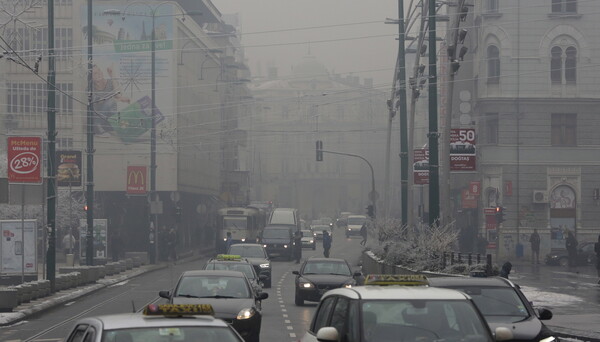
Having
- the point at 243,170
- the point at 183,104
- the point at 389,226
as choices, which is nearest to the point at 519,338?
the point at 389,226

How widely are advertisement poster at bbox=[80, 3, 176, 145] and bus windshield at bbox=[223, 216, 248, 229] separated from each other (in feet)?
53.7

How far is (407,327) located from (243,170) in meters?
122

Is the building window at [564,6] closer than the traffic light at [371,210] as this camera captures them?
No

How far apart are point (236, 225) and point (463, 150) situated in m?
40.5

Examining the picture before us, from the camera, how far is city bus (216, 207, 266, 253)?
238ft

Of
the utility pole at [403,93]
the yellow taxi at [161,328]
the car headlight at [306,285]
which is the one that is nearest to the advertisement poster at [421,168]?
the utility pole at [403,93]

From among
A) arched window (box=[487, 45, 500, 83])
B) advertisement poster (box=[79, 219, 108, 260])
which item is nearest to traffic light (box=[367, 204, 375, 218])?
arched window (box=[487, 45, 500, 83])

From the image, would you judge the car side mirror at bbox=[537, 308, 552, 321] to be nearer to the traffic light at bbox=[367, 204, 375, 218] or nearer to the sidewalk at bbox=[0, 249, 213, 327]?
the sidewalk at bbox=[0, 249, 213, 327]

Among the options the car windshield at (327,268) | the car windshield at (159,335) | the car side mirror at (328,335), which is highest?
the car windshield at (159,335)

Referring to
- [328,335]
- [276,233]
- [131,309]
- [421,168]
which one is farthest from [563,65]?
[328,335]

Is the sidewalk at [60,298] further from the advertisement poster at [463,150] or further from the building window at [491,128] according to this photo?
the building window at [491,128]

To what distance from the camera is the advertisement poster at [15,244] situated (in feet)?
133

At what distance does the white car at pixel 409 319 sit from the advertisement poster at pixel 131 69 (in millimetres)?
77293

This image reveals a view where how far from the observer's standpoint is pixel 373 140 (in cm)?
15075
